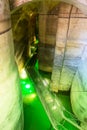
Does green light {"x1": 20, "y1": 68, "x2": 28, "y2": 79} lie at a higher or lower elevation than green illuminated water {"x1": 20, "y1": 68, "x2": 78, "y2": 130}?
higher

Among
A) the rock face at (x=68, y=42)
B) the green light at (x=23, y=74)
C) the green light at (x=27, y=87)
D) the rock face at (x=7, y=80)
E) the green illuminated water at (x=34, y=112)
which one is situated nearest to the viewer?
the rock face at (x=7, y=80)

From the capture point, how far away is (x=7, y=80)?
309cm

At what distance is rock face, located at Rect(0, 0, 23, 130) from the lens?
269 centimetres

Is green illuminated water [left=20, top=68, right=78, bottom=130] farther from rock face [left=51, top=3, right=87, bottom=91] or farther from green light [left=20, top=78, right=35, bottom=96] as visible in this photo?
rock face [left=51, top=3, right=87, bottom=91]

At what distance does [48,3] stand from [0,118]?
16.6 ft

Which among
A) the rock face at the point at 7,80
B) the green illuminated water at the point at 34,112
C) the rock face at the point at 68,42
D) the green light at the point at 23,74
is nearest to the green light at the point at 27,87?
the green illuminated water at the point at 34,112

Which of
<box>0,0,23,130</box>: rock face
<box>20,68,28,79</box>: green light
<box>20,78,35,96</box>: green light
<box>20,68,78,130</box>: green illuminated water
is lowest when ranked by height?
<box>20,68,78,130</box>: green illuminated water

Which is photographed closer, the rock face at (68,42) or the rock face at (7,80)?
the rock face at (7,80)

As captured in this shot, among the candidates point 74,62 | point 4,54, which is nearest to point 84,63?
point 74,62

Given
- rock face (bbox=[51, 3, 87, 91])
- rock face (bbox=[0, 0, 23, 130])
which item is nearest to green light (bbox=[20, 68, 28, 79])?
rock face (bbox=[51, 3, 87, 91])

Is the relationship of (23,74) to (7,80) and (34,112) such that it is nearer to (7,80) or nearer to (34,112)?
(34,112)

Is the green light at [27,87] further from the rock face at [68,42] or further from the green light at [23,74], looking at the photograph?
the rock face at [68,42]

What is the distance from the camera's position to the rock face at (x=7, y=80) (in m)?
2.69

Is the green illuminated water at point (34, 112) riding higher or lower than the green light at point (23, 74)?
lower
